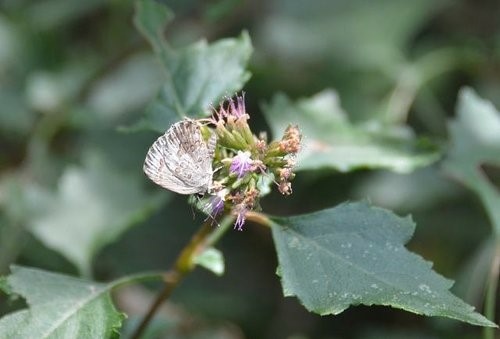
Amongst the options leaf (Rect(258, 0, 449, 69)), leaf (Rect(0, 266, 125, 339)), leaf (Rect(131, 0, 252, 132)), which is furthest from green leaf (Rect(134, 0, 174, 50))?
leaf (Rect(258, 0, 449, 69))

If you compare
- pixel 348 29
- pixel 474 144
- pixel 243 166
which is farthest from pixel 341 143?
pixel 348 29

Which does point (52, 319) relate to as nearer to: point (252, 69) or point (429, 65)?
point (252, 69)

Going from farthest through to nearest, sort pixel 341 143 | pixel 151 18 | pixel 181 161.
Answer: pixel 341 143 → pixel 151 18 → pixel 181 161

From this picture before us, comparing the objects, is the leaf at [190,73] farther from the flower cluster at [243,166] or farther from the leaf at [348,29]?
the leaf at [348,29]

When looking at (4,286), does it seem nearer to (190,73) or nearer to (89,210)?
(190,73)

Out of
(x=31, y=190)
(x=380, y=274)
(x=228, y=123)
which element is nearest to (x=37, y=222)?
(x=31, y=190)
